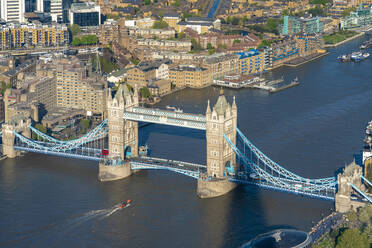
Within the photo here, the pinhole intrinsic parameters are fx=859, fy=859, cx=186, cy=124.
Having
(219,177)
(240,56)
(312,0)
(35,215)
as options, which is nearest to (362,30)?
(312,0)

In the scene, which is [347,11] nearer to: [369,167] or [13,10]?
[13,10]

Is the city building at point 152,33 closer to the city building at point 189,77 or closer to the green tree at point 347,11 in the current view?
the city building at point 189,77

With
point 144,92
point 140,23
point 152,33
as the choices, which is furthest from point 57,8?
point 144,92

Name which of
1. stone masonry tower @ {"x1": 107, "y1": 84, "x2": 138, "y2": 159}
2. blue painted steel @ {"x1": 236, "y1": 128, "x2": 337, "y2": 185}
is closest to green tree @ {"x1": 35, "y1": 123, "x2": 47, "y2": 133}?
stone masonry tower @ {"x1": 107, "y1": 84, "x2": 138, "y2": 159}

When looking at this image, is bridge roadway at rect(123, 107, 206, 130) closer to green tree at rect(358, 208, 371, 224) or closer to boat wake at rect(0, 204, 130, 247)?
boat wake at rect(0, 204, 130, 247)

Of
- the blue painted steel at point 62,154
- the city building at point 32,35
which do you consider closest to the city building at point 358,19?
the city building at point 32,35

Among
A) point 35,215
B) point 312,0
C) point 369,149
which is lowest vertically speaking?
point 35,215

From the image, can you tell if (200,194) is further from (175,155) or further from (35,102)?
(35,102)
